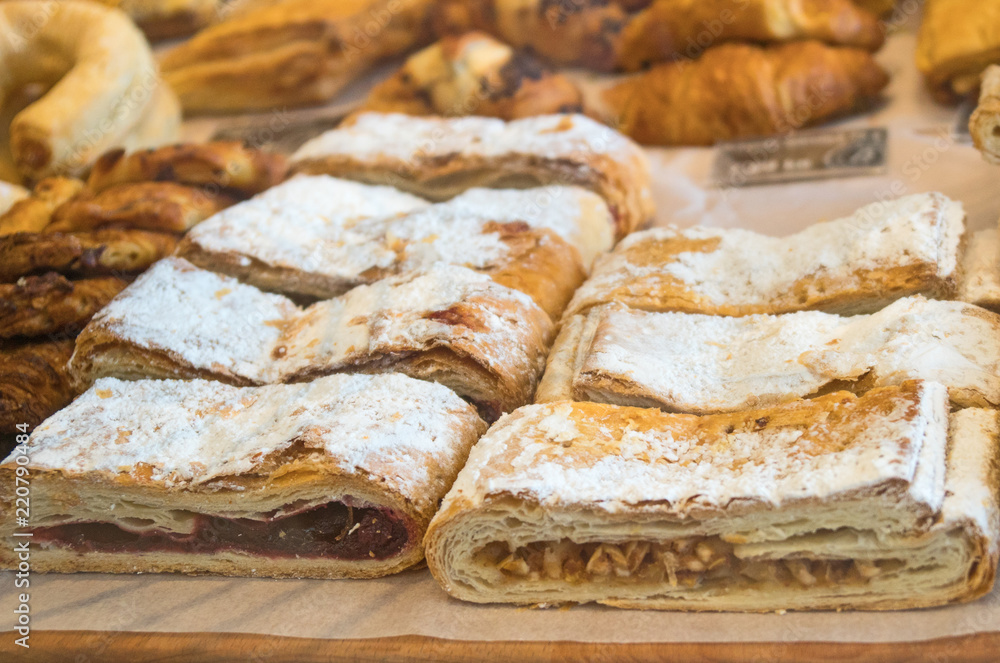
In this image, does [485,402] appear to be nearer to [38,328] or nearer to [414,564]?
[414,564]

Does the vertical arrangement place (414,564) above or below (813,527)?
below

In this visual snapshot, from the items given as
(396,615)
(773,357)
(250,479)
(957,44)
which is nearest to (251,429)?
(250,479)

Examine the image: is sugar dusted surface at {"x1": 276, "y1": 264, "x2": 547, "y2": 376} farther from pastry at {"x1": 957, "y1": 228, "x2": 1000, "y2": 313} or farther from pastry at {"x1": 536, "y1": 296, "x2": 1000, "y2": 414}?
pastry at {"x1": 957, "y1": 228, "x2": 1000, "y2": 313}

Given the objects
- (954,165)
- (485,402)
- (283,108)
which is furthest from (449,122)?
(954,165)

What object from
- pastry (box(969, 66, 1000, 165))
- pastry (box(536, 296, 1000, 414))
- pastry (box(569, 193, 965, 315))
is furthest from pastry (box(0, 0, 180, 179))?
pastry (box(969, 66, 1000, 165))

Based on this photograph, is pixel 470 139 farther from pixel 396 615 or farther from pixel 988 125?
pixel 396 615

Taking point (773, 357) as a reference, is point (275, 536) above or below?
below

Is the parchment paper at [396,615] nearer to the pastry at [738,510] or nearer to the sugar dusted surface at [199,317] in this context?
the pastry at [738,510]
